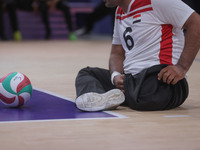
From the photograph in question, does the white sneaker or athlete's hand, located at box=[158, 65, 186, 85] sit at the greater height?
athlete's hand, located at box=[158, 65, 186, 85]

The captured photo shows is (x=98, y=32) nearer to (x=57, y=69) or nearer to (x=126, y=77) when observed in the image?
(x=57, y=69)

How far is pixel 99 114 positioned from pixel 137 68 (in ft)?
1.45

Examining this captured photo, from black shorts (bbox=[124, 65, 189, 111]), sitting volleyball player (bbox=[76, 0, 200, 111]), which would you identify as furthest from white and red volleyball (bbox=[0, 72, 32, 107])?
black shorts (bbox=[124, 65, 189, 111])

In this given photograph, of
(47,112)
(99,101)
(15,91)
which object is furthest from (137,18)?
(15,91)

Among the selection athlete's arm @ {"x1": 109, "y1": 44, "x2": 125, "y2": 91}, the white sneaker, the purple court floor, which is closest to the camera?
the purple court floor

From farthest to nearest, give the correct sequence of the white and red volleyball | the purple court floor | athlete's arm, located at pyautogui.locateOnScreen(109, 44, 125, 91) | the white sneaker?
1. athlete's arm, located at pyautogui.locateOnScreen(109, 44, 125, 91)
2. the white and red volleyball
3. the white sneaker
4. the purple court floor

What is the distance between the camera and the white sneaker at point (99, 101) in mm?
2980

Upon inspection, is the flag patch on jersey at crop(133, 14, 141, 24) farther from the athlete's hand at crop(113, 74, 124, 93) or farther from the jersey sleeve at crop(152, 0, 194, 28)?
the athlete's hand at crop(113, 74, 124, 93)

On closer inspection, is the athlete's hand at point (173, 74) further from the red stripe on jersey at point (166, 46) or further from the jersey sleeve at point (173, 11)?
the jersey sleeve at point (173, 11)

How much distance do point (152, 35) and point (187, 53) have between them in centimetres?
28

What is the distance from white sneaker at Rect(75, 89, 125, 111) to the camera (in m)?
2.98

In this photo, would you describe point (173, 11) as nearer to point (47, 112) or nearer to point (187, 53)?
point (187, 53)

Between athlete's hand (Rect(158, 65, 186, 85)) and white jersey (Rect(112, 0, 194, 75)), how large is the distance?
0.45 ft

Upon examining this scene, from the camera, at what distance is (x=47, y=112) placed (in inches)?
118
